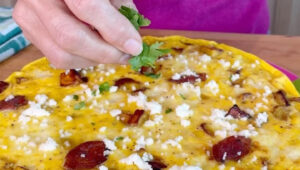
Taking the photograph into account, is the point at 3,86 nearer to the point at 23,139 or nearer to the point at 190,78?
the point at 23,139

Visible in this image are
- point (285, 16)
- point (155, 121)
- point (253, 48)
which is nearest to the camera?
point (155, 121)

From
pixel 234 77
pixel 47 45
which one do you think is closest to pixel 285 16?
pixel 234 77

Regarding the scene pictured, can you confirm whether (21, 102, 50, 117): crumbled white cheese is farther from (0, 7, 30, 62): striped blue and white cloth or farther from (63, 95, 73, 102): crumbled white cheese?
(0, 7, 30, 62): striped blue and white cloth


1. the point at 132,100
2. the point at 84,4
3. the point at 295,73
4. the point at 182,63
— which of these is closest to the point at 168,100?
the point at 132,100

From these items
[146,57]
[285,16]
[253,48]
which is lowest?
[285,16]

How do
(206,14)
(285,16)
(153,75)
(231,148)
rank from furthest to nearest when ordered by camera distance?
1. (285,16)
2. (206,14)
3. (153,75)
4. (231,148)

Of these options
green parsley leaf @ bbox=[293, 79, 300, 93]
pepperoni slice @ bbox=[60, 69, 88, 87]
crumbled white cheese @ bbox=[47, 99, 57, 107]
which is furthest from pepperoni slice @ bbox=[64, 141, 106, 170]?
green parsley leaf @ bbox=[293, 79, 300, 93]

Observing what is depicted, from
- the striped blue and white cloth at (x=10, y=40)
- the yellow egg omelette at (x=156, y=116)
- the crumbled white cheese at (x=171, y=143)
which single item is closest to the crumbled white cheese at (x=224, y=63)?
the yellow egg omelette at (x=156, y=116)

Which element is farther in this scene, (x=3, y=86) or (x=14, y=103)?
(x=3, y=86)
